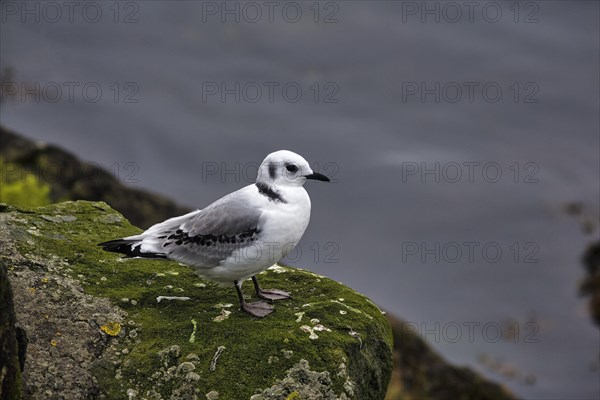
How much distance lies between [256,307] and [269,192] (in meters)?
0.94

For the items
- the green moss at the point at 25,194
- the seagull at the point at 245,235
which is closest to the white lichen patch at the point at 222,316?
the seagull at the point at 245,235

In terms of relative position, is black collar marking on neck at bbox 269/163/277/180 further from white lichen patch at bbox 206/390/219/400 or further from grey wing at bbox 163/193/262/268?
white lichen patch at bbox 206/390/219/400

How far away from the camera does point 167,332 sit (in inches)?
242

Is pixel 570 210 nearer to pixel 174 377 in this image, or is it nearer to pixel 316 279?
pixel 316 279

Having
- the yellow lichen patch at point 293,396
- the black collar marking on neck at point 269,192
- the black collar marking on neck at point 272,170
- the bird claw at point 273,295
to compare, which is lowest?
the yellow lichen patch at point 293,396

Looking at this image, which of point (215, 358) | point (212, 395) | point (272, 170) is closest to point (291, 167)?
point (272, 170)

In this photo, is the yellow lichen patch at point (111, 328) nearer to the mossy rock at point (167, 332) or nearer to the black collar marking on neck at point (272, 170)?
the mossy rock at point (167, 332)

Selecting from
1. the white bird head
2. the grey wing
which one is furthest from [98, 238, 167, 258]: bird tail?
the white bird head

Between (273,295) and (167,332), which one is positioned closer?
(167,332)

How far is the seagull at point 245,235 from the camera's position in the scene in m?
6.59

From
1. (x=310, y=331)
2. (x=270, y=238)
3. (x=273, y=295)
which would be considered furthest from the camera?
(x=273, y=295)

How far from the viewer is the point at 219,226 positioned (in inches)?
266

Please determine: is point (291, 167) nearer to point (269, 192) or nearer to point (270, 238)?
point (269, 192)

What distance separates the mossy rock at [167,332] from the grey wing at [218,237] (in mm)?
362
